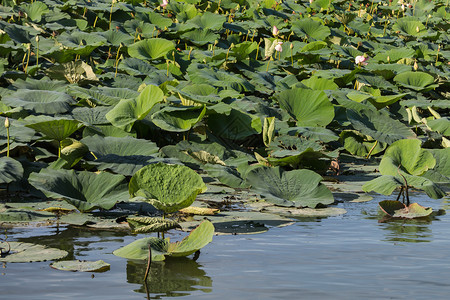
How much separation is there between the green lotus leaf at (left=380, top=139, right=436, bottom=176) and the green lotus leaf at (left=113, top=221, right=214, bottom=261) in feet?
6.23

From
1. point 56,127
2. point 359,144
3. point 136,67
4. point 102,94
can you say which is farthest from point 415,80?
point 56,127


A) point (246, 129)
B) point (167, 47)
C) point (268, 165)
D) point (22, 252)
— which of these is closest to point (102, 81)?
point (167, 47)

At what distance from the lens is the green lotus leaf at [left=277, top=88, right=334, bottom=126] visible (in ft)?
17.2

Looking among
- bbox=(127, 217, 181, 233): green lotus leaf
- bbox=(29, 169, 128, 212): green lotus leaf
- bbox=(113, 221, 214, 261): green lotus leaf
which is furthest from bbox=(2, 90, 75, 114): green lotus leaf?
bbox=(113, 221, 214, 261): green lotus leaf

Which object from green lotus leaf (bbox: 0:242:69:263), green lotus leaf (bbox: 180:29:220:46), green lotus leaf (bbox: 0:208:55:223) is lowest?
green lotus leaf (bbox: 0:242:69:263)

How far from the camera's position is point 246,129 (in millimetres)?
4812

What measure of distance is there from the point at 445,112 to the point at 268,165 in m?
3.88

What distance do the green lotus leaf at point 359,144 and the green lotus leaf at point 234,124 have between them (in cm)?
90

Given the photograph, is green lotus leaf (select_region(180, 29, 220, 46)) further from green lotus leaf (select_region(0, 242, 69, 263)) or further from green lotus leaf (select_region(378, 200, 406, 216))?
green lotus leaf (select_region(0, 242, 69, 263))

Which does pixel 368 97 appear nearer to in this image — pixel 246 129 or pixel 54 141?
pixel 246 129

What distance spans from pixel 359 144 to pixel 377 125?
250 mm

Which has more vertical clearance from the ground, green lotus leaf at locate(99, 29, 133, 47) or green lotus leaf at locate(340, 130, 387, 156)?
green lotus leaf at locate(99, 29, 133, 47)

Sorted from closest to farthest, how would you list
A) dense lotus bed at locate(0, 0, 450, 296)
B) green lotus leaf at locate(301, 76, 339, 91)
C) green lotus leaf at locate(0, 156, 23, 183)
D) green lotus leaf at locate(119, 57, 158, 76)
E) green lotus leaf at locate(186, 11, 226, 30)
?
dense lotus bed at locate(0, 0, 450, 296)
green lotus leaf at locate(0, 156, 23, 183)
green lotus leaf at locate(119, 57, 158, 76)
green lotus leaf at locate(301, 76, 339, 91)
green lotus leaf at locate(186, 11, 226, 30)

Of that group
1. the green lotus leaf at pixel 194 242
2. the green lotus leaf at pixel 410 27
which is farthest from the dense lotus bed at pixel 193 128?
the green lotus leaf at pixel 410 27
